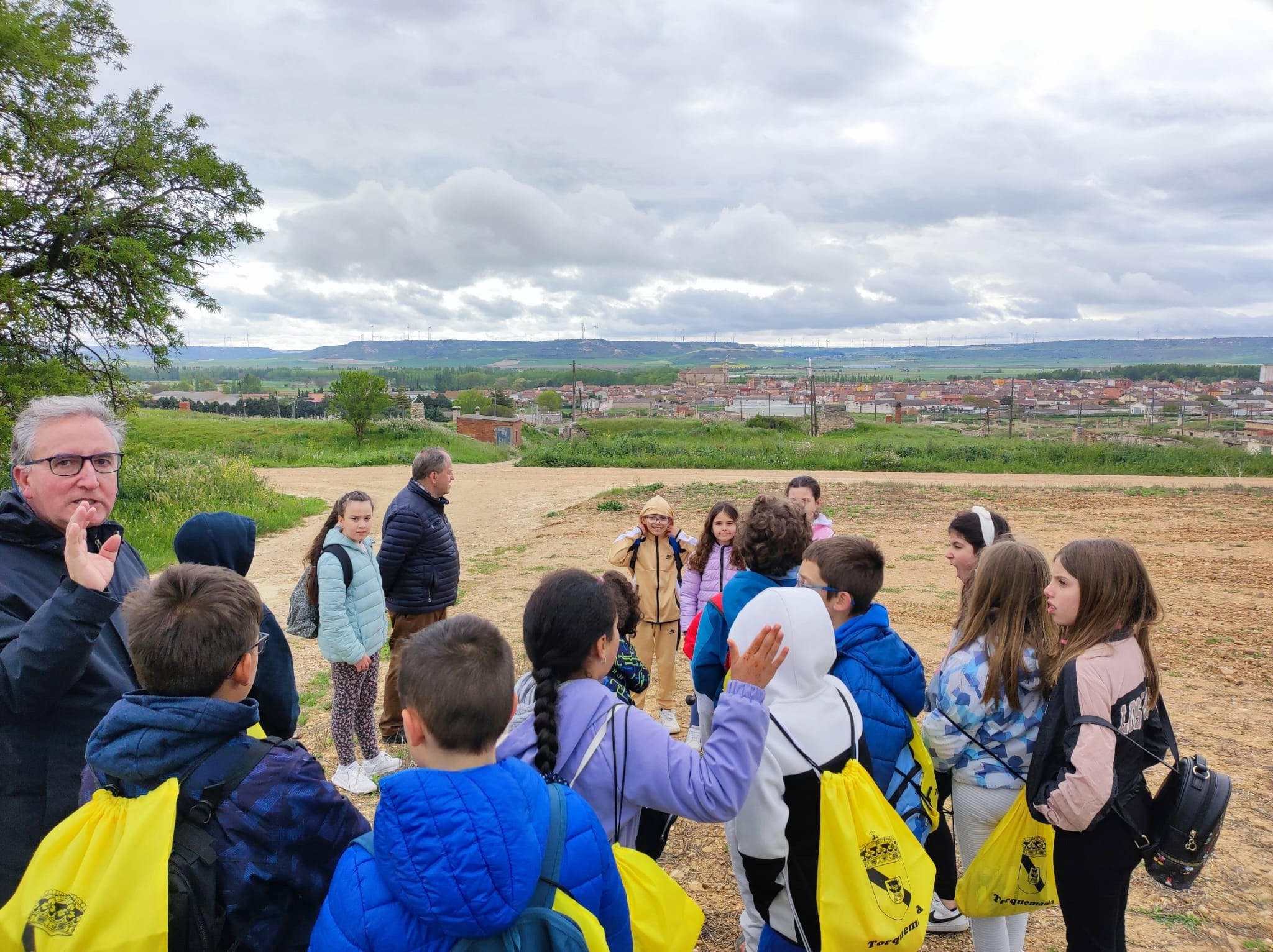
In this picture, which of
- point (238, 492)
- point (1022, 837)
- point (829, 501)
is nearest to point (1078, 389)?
point (829, 501)

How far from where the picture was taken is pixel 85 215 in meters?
14.2

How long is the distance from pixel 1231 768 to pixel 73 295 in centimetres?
1819

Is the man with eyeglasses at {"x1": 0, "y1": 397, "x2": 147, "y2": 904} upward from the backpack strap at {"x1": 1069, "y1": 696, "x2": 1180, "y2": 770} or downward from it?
upward

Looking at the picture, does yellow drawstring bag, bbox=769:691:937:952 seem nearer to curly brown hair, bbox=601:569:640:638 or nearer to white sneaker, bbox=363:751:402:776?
curly brown hair, bbox=601:569:640:638

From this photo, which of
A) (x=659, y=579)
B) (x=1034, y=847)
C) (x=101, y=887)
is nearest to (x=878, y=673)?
(x=1034, y=847)

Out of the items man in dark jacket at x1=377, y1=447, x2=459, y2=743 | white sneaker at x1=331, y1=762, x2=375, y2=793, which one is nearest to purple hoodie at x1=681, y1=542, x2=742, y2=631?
man in dark jacket at x1=377, y1=447, x2=459, y2=743

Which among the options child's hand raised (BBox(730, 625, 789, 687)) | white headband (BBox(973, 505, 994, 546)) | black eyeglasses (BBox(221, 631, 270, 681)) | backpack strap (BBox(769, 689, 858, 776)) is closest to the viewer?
black eyeglasses (BBox(221, 631, 270, 681))

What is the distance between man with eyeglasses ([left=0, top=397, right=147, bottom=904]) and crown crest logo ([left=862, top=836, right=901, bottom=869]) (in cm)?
211

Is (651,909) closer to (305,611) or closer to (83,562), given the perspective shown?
(83,562)

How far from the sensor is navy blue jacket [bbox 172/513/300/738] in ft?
7.95

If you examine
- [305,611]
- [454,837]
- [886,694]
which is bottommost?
[305,611]

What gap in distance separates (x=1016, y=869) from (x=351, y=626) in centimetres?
353

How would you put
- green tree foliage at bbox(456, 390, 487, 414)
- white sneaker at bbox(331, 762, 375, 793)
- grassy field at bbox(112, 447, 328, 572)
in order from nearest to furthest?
white sneaker at bbox(331, 762, 375, 793) < grassy field at bbox(112, 447, 328, 572) < green tree foliage at bbox(456, 390, 487, 414)

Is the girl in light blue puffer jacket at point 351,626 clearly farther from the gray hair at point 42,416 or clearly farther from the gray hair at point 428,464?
the gray hair at point 42,416
